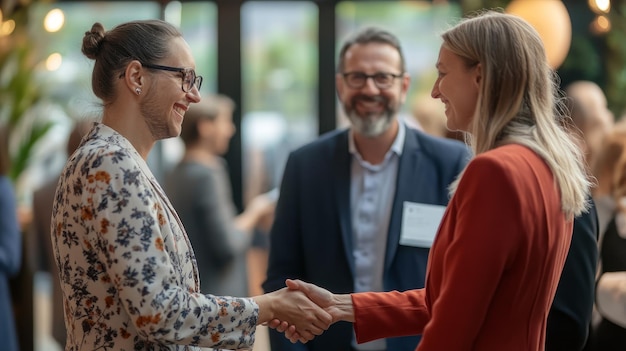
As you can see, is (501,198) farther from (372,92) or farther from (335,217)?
(372,92)

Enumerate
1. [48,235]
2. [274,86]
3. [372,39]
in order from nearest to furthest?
[372,39], [48,235], [274,86]

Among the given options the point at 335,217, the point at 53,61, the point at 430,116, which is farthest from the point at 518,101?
the point at 53,61

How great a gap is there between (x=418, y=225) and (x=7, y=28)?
4.33m

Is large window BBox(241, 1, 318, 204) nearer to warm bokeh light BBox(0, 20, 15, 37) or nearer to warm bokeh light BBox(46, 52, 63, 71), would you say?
warm bokeh light BBox(46, 52, 63, 71)

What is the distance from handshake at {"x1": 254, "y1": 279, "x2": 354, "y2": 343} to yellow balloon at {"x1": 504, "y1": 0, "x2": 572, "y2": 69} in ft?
10.6

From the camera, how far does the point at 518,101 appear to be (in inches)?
78.9

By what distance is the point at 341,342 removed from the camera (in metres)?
3.07

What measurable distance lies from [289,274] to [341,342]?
11.8 inches

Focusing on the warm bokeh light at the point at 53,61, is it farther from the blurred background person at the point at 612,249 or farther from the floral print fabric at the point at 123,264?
the floral print fabric at the point at 123,264

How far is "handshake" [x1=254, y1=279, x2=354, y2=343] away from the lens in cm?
249

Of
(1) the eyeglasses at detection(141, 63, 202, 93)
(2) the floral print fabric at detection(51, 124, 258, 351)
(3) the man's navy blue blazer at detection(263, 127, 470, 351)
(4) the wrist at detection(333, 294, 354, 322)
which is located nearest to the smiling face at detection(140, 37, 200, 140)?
(1) the eyeglasses at detection(141, 63, 202, 93)

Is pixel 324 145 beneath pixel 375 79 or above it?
beneath

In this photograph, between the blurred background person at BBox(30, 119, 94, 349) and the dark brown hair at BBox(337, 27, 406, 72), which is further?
the blurred background person at BBox(30, 119, 94, 349)

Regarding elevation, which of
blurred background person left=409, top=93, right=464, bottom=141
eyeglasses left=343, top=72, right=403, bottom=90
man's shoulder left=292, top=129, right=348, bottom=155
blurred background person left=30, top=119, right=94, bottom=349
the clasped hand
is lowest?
blurred background person left=30, top=119, right=94, bottom=349
